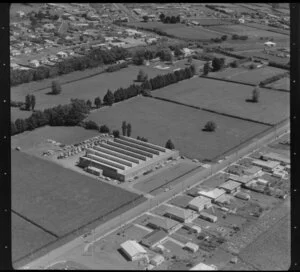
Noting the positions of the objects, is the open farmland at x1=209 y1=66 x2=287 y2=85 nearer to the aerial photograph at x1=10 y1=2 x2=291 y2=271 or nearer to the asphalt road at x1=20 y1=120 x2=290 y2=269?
the aerial photograph at x1=10 y1=2 x2=291 y2=271

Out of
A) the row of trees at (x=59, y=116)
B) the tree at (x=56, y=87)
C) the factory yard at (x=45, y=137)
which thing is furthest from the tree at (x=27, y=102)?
the tree at (x=56, y=87)

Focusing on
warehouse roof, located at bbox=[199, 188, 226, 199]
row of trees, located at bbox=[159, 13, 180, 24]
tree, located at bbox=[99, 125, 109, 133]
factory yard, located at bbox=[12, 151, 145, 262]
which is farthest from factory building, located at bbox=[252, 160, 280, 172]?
row of trees, located at bbox=[159, 13, 180, 24]

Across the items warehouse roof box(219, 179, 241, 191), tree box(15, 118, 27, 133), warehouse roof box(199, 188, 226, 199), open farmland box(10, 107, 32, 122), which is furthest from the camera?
open farmland box(10, 107, 32, 122)

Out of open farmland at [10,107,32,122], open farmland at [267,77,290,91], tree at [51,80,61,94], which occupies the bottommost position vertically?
open farmland at [10,107,32,122]

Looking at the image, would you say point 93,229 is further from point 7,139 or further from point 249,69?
point 249,69

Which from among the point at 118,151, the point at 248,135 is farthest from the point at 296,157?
the point at 248,135

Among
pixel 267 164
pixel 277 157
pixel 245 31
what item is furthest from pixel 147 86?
pixel 245 31

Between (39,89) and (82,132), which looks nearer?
(82,132)
